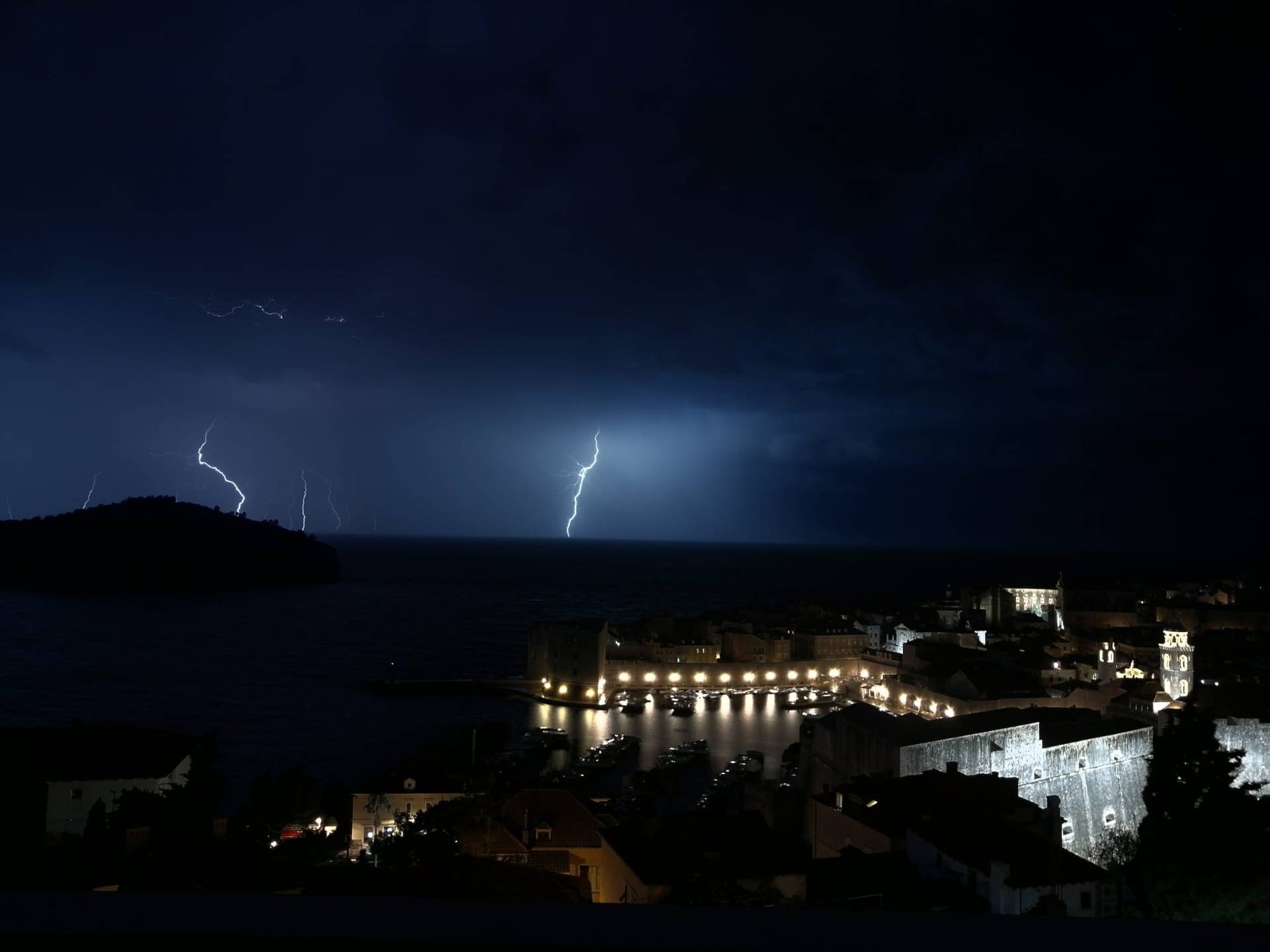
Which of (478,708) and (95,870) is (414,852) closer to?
(95,870)

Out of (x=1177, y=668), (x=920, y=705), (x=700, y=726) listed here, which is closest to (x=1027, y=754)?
(x=920, y=705)

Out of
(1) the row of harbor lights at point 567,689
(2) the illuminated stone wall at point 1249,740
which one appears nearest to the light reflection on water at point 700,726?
(1) the row of harbor lights at point 567,689

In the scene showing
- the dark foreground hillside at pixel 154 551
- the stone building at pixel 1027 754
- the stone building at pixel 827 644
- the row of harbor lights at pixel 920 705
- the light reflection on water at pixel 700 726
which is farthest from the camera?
the dark foreground hillside at pixel 154 551

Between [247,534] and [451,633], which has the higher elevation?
[247,534]

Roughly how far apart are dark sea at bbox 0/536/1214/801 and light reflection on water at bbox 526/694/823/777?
0.09 meters

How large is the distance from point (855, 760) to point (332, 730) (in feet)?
48.8

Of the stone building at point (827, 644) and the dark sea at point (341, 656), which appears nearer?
the dark sea at point (341, 656)

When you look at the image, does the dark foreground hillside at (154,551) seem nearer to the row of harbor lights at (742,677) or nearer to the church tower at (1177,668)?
the row of harbor lights at (742,677)

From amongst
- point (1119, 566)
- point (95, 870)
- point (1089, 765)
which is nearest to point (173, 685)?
point (95, 870)

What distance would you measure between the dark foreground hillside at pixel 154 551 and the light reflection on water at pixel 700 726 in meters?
48.7

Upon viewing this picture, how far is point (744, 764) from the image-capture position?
16.9m

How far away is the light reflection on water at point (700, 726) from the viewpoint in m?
19.5

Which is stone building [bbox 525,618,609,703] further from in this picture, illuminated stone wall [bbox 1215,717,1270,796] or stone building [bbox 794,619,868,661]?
illuminated stone wall [bbox 1215,717,1270,796]

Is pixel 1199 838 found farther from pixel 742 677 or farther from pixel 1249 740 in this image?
pixel 742 677
